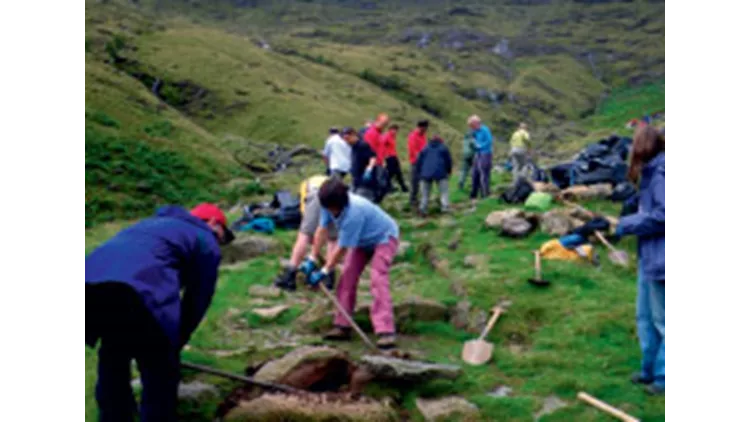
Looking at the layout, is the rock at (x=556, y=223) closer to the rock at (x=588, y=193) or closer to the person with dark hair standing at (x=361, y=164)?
the rock at (x=588, y=193)

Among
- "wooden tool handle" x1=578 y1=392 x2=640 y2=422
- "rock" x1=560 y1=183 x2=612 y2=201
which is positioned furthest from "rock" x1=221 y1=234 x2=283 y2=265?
"wooden tool handle" x1=578 y1=392 x2=640 y2=422

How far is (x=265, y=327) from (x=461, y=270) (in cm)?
467

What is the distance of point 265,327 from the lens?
380 inches

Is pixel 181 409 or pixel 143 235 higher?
pixel 143 235

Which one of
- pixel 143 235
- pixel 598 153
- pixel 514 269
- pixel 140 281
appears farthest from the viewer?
pixel 598 153

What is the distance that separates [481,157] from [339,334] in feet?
39.8

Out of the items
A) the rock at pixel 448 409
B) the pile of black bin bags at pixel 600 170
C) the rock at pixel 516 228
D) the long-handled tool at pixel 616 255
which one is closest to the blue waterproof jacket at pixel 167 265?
the rock at pixel 448 409

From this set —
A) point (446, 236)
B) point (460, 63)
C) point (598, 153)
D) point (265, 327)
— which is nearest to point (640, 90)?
point (460, 63)

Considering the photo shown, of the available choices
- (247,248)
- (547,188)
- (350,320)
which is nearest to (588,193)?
(547,188)

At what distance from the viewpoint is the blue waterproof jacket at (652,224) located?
5.84 meters

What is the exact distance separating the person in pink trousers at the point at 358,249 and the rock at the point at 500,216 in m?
7.63

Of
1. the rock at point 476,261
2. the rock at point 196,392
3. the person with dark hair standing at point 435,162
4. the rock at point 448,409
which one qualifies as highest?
the person with dark hair standing at point 435,162
